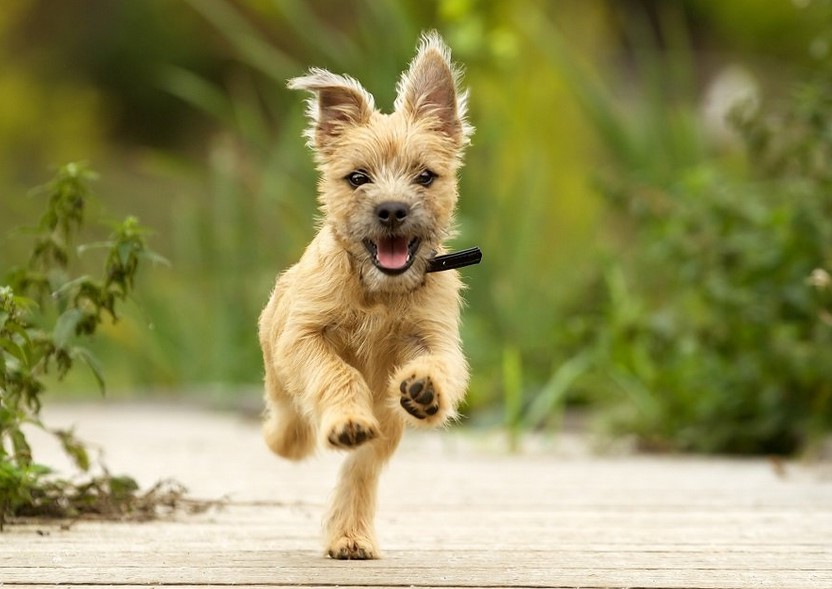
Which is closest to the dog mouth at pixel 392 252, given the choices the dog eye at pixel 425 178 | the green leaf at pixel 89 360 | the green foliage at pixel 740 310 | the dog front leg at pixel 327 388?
the dog eye at pixel 425 178

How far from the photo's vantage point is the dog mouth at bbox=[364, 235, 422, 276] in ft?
11.9

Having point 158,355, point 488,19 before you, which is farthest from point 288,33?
point 158,355

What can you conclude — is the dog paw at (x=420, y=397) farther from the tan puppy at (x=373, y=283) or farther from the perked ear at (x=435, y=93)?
the perked ear at (x=435, y=93)

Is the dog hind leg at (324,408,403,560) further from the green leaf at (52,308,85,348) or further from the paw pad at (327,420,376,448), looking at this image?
the green leaf at (52,308,85,348)

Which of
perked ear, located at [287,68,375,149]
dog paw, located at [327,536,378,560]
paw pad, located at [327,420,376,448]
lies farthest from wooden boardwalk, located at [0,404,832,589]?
perked ear, located at [287,68,375,149]

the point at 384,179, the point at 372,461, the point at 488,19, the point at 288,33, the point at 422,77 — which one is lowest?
the point at 372,461

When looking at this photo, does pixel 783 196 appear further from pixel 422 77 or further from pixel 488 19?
pixel 488 19

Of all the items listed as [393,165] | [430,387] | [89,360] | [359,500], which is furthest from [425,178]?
[89,360]

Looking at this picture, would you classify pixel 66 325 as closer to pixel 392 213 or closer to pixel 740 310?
pixel 392 213

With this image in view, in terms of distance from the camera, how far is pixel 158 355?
9766 millimetres

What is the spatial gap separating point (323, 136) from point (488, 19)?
7.23m

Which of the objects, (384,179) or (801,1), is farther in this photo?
(801,1)

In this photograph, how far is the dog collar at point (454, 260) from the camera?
3.67 m

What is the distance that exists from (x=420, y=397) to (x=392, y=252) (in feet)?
1.41
